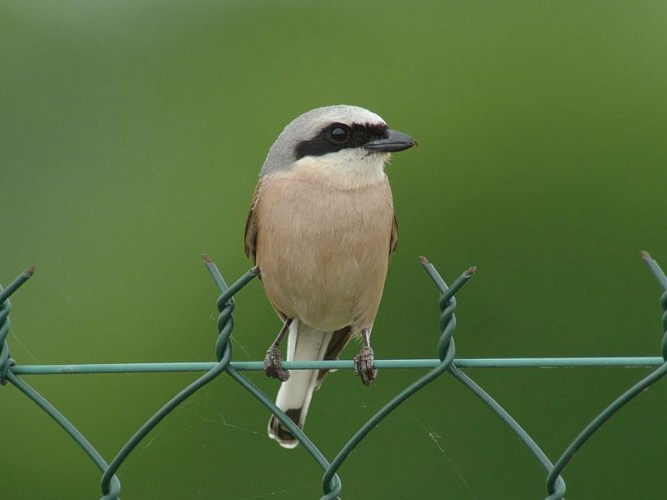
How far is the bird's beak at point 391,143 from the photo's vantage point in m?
3.16

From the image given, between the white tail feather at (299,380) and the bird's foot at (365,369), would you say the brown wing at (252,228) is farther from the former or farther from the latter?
the bird's foot at (365,369)

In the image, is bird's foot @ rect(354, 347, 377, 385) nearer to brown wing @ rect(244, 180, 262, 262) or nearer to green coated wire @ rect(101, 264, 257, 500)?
brown wing @ rect(244, 180, 262, 262)

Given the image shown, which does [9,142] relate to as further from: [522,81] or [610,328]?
[610,328]

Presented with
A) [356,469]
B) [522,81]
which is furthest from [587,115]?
[356,469]

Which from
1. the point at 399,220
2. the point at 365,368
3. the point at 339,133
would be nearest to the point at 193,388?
the point at 365,368

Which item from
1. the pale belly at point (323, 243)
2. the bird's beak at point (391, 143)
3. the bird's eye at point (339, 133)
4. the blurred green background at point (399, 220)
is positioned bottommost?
the blurred green background at point (399, 220)

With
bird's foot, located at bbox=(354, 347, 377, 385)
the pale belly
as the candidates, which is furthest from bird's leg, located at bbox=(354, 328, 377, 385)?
the pale belly

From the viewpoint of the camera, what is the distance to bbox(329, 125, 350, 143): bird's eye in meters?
3.24

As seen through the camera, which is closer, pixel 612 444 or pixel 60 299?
pixel 612 444

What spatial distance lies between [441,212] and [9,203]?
6.20 ft

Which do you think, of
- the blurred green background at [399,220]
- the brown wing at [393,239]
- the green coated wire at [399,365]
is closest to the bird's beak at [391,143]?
the brown wing at [393,239]

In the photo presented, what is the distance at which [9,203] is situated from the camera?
525cm

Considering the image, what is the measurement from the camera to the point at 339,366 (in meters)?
2.20

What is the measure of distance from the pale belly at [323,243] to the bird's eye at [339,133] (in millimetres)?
168
